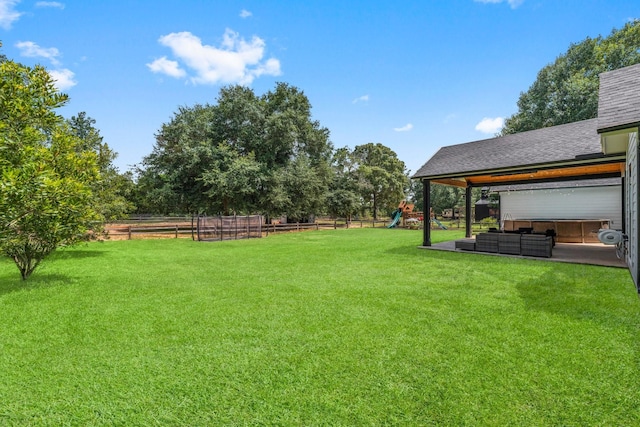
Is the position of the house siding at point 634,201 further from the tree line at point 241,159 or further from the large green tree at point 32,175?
the tree line at point 241,159

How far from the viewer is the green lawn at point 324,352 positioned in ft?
6.93

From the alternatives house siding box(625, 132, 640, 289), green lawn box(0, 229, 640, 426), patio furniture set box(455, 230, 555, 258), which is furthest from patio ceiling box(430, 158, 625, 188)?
green lawn box(0, 229, 640, 426)

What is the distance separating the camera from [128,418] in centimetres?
205

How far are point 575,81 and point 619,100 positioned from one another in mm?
23109

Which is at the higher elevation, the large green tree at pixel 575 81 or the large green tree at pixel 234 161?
the large green tree at pixel 575 81

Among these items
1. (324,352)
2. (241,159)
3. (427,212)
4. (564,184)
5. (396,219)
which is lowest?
(324,352)

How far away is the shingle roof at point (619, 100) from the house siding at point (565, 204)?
840 cm

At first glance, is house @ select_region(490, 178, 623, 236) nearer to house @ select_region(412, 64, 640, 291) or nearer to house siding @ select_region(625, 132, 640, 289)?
house @ select_region(412, 64, 640, 291)

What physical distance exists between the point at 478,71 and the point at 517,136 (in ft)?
20.0

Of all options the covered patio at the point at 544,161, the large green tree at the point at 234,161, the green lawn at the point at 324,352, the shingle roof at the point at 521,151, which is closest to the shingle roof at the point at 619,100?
the covered patio at the point at 544,161

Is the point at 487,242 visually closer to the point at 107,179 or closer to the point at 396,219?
the point at 107,179

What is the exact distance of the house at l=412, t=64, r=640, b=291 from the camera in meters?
5.05

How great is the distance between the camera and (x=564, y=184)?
43.6 ft

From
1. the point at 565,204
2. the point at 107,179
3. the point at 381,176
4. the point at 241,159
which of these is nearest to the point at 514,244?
the point at 565,204
